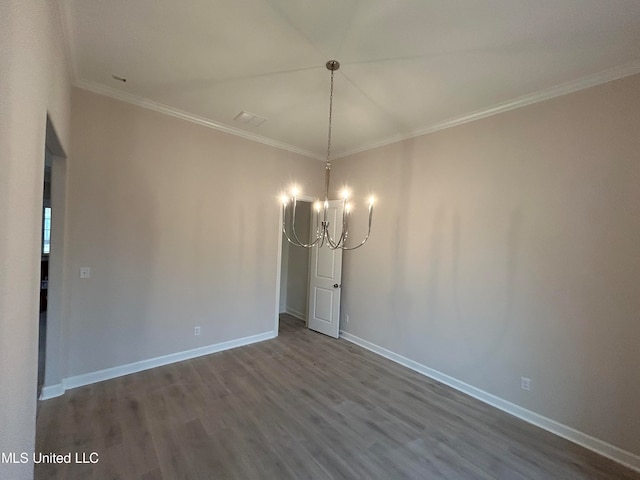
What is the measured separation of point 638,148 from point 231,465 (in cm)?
401

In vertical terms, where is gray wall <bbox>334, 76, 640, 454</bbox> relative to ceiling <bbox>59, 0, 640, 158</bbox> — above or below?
below

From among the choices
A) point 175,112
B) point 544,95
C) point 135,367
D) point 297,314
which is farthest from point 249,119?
point 297,314

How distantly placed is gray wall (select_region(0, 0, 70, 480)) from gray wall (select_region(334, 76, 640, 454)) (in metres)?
3.59

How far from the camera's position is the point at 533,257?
2.72 metres

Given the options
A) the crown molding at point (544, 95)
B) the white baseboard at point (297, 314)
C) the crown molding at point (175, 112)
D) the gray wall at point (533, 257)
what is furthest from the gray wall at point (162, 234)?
the crown molding at point (544, 95)

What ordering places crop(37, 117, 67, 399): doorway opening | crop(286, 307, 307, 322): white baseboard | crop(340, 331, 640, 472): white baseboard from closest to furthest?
crop(340, 331, 640, 472): white baseboard → crop(37, 117, 67, 399): doorway opening → crop(286, 307, 307, 322): white baseboard

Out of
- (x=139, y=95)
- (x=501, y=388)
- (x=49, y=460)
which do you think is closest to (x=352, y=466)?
(x=501, y=388)

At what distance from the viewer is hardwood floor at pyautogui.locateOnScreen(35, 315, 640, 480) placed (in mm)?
2025

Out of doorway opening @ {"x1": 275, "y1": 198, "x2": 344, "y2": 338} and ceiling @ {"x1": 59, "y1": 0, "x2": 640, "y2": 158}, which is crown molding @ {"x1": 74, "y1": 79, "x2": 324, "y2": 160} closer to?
ceiling @ {"x1": 59, "y1": 0, "x2": 640, "y2": 158}

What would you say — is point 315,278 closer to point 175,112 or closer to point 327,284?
point 327,284

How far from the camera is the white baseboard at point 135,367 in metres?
2.76

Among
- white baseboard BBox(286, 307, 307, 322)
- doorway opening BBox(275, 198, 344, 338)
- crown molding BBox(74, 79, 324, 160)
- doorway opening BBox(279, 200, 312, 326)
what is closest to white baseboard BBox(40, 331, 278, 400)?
doorway opening BBox(275, 198, 344, 338)

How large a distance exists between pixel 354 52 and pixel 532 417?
3.74 m

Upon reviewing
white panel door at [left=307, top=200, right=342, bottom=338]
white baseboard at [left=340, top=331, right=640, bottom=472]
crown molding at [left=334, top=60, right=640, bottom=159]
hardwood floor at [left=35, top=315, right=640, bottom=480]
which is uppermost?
crown molding at [left=334, top=60, right=640, bottom=159]
